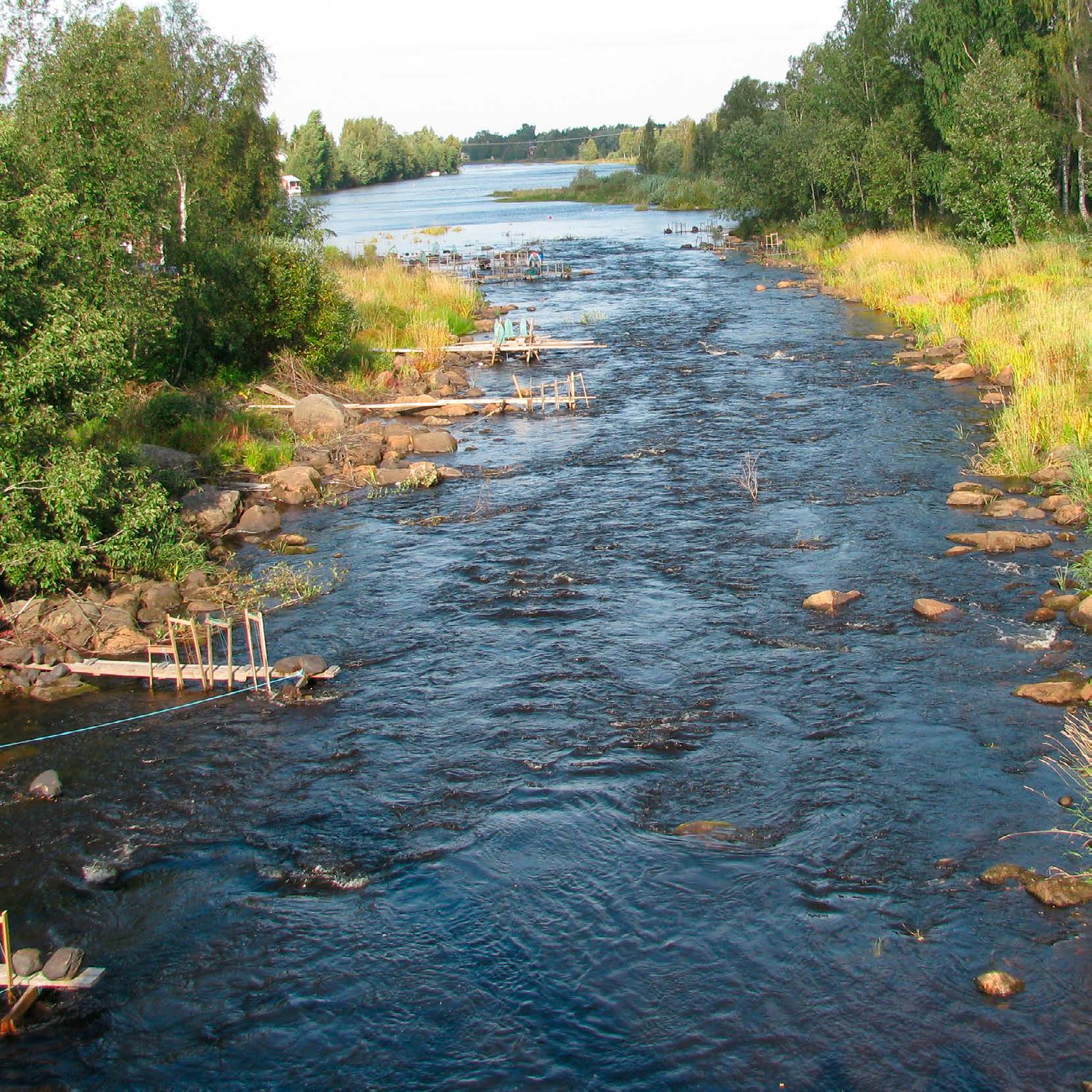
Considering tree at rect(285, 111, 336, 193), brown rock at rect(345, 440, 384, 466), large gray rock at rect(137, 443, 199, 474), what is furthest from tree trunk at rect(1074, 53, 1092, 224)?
tree at rect(285, 111, 336, 193)

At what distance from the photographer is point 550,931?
10.3m

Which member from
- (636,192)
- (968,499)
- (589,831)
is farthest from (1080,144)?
(636,192)

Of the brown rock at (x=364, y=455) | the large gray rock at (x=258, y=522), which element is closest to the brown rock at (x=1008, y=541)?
the large gray rock at (x=258, y=522)

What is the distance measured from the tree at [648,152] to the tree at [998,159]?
94.1 metres

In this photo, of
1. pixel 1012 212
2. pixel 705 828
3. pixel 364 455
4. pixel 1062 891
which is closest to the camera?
pixel 1062 891

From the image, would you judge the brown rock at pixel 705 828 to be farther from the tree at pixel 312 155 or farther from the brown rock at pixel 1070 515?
the tree at pixel 312 155

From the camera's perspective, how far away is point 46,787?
12930 millimetres

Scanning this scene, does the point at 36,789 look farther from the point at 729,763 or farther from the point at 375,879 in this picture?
the point at 729,763

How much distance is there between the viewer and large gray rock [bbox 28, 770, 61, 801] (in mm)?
12891

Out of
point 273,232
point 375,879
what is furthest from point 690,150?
point 375,879

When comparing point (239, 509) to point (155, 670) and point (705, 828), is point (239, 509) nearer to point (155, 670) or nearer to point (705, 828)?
point (155, 670)

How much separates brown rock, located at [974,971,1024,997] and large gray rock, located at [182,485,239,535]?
661 inches

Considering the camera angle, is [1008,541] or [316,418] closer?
[1008,541]

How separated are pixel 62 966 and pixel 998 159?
131ft
